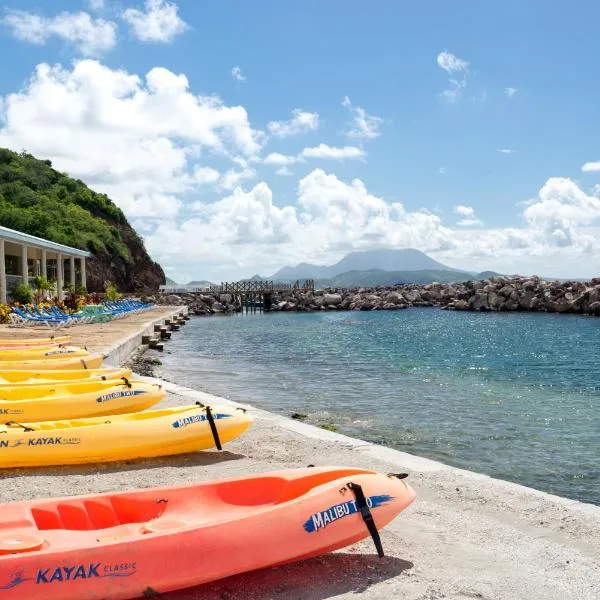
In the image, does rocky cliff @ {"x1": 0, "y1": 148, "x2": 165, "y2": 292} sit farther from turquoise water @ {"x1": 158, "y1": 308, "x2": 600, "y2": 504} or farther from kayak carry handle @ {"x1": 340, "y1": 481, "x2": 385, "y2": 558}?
kayak carry handle @ {"x1": 340, "y1": 481, "x2": 385, "y2": 558}

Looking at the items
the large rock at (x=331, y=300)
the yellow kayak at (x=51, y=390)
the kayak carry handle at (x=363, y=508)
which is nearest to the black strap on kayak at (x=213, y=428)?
the yellow kayak at (x=51, y=390)

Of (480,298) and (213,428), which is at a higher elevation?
(480,298)

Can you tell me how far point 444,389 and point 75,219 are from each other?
58914 millimetres

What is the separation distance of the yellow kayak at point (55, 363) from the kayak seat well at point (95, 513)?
9.85 meters

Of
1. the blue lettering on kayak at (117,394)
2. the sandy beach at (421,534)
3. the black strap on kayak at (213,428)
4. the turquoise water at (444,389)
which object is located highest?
the blue lettering on kayak at (117,394)

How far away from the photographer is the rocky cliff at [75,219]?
2485 inches

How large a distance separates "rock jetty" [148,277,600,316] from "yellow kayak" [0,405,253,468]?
56.5 metres

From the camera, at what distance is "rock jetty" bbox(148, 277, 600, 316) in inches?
2514

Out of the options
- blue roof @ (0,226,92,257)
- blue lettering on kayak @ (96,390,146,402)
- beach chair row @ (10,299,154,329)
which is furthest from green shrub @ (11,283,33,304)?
blue lettering on kayak @ (96,390,146,402)

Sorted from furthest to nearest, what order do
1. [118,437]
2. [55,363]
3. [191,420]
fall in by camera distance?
1. [55,363]
2. [191,420]
3. [118,437]

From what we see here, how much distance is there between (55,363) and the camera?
1480cm

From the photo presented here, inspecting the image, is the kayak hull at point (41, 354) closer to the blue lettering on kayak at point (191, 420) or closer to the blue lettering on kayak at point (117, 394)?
the blue lettering on kayak at point (117, 394)

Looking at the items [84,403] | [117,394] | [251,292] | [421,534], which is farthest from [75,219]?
[421,534]

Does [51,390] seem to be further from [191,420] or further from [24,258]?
[24,258]
